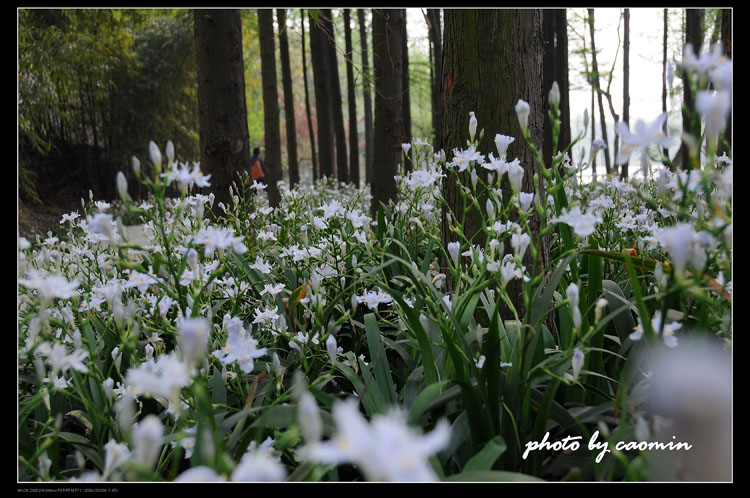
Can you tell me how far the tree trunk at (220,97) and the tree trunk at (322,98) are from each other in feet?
14.3

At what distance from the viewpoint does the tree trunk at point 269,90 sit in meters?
6.89

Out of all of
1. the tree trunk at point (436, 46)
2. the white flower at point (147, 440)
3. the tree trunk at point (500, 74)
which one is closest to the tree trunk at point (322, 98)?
the tree trunk at point (436, 46)

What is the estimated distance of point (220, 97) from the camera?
353cm

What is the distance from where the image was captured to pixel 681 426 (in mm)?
977

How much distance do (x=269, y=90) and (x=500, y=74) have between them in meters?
5.49

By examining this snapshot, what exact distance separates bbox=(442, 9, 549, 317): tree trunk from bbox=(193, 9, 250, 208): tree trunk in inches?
73.0

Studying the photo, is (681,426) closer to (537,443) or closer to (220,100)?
(537,443)

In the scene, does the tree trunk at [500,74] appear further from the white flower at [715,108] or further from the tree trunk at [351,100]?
the tree trunk at [351,100]

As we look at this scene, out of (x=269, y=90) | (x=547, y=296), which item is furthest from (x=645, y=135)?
(x=269, y=90)

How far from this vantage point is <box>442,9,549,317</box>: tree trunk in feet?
6.58

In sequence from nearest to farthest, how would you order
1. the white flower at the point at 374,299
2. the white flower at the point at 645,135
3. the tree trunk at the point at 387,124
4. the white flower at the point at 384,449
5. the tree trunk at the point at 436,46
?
the white flower at the point at 384,449
the white flower at the point at 645,135
the white flower at the point at 374,299
the tree trunk at the point at 436,46
the tree trunk at the point at 387,124
